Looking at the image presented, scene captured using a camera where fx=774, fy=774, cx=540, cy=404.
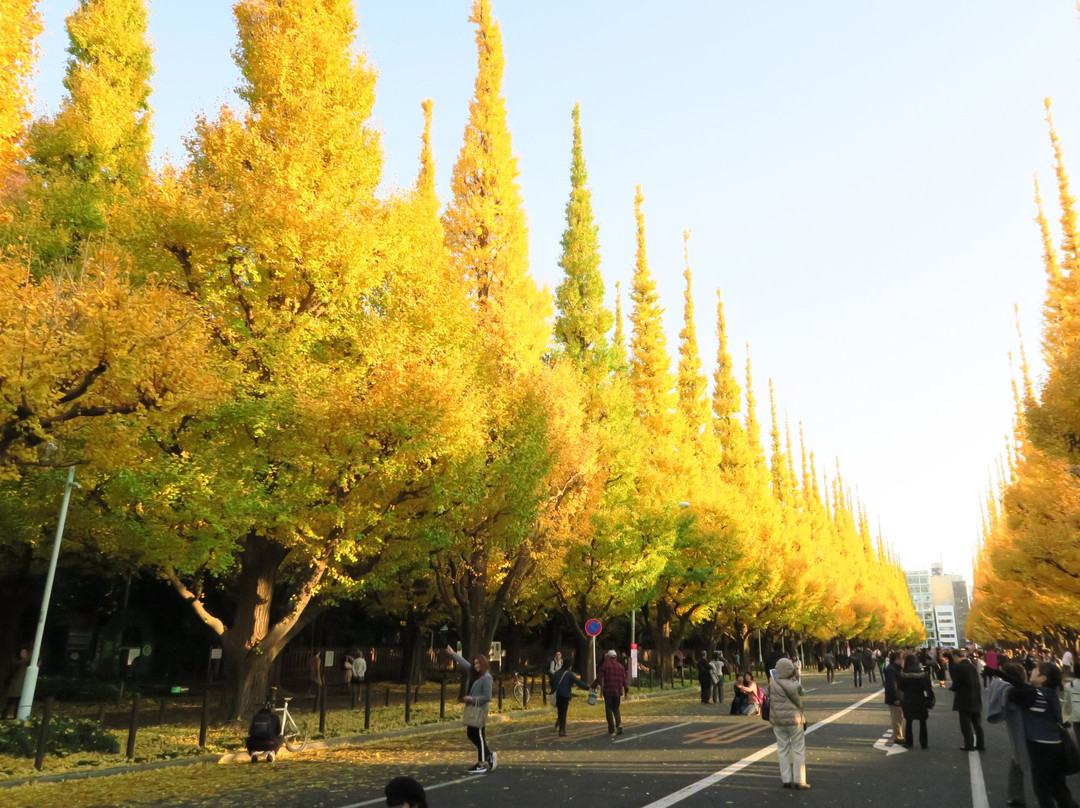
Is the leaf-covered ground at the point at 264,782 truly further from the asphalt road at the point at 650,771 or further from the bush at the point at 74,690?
the bush at the point at 74,690

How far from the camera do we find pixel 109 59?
21.2m

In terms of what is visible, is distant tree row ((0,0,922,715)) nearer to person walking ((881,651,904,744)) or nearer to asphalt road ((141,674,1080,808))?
asphalt road ((141,674,1080,808))

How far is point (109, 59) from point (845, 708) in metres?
27.8

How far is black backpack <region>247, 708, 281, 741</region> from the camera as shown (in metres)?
12.0

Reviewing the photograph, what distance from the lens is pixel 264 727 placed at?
39.4ft

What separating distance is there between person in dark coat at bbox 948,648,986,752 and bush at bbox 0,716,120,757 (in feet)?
44.1

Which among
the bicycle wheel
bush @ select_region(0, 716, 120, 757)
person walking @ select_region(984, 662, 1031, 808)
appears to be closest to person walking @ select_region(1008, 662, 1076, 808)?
person walking @ select_region(984, 662, 1031, 808)

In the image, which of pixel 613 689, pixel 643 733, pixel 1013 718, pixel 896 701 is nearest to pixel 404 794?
pixel 1013 718

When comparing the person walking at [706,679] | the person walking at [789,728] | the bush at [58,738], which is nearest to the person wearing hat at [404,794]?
the person walking at [789,728]

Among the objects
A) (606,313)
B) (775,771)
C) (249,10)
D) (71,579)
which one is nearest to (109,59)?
(249,10)

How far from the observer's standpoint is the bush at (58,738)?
1091 cm

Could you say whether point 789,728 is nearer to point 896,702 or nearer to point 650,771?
point 650,771

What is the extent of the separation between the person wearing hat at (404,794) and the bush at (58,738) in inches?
385

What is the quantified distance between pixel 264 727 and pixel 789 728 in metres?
7.86
